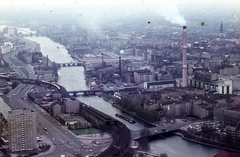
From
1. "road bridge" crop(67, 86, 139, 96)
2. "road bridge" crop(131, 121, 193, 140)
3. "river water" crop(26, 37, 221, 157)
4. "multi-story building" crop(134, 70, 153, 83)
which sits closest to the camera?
"river water" crop(26, 37, 221, 157)

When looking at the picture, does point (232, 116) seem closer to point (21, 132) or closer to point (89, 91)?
point (21, 132)

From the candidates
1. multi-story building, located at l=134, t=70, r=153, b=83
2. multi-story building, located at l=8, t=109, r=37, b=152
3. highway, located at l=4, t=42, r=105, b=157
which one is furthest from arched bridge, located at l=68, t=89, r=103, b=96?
multi-story building, located at l=8, t=109, r=37, b=152

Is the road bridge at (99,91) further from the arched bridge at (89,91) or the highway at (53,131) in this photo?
the highway at (53,131)

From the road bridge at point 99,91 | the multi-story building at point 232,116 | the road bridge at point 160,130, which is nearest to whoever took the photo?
the road bridge at point 160,130

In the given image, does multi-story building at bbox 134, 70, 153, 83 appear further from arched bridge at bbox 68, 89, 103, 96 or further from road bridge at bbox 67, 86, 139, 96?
arched bridge at bbox 68, 89, 103, 96

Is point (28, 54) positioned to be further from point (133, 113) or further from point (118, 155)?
point (118, 155)

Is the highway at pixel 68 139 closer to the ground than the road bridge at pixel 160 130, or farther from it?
farther from it

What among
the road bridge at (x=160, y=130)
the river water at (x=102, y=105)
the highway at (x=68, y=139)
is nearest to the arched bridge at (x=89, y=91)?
the river water at (x=102, y=105)
